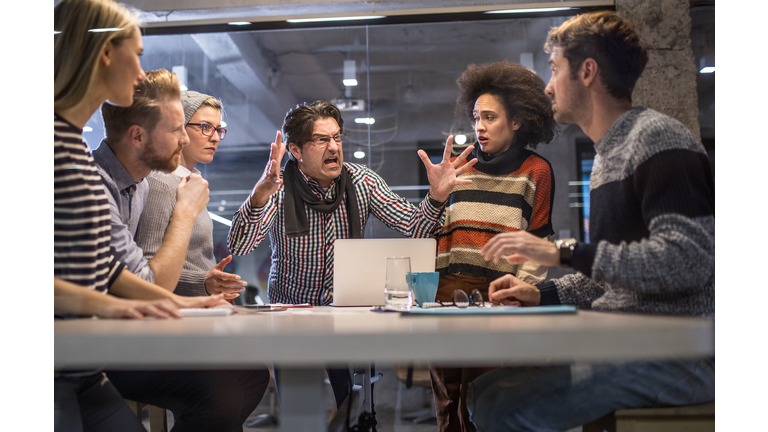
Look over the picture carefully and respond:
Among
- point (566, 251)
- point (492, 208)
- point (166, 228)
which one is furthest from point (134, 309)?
point (492, 208)

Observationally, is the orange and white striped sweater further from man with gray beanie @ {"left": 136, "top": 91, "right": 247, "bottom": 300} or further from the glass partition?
the glass partition

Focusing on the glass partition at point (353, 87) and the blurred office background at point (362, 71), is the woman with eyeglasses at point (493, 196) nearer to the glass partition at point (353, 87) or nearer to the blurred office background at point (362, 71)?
the blurred office background at point (362, 71)

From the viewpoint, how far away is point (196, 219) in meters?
1.98

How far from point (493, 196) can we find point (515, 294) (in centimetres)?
62

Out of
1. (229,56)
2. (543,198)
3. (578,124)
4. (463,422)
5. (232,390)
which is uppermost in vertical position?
(229,56)

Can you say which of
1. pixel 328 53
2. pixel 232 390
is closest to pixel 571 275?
pixel 232 390

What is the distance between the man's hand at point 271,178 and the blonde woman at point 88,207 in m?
0.76

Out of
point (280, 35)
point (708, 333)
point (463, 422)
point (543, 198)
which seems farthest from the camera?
point (280, 35)

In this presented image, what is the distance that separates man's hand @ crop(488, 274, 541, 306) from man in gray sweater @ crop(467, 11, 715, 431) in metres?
0.18

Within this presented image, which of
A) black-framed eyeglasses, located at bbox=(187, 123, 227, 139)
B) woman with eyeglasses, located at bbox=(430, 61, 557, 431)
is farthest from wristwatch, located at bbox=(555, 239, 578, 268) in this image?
black-framed eyeglasses, located at bbox=(187, 123, 227, 139)

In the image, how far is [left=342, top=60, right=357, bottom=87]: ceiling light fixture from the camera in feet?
12.4
